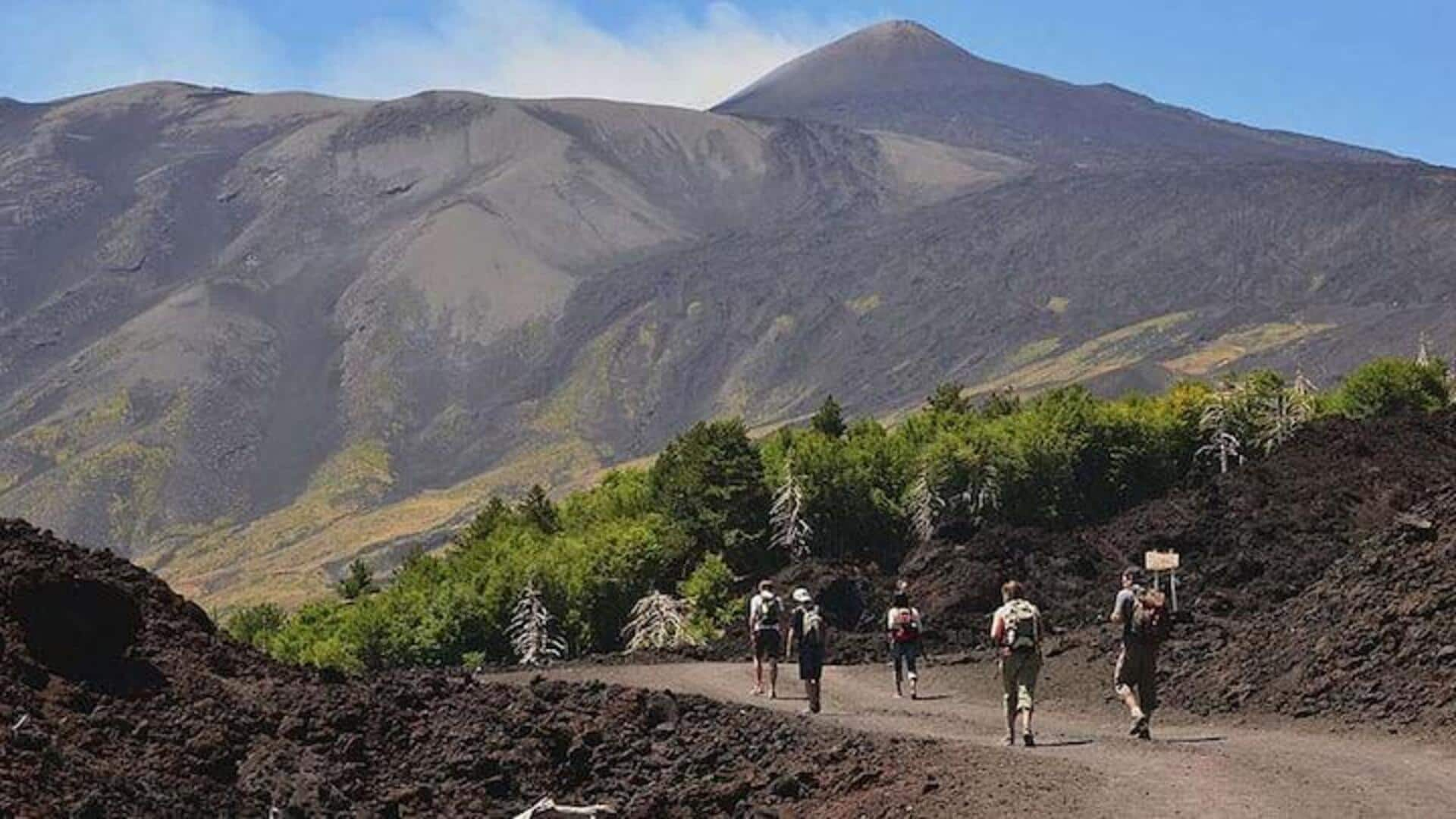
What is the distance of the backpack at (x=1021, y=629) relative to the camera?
65.6ft

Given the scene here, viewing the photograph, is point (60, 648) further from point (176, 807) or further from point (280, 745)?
point (176, 807)

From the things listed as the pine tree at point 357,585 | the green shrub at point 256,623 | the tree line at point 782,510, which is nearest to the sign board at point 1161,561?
the tree line at point 782,510

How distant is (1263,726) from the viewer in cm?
2130

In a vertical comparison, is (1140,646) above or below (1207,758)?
above

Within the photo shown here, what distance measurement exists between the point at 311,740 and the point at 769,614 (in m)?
8.03

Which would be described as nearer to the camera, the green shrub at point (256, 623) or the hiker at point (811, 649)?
the hiker at point (811, 649)

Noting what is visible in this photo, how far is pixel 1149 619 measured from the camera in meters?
20.0

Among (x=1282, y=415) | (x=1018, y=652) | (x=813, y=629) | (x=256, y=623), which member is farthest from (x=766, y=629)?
(x=256, y=623)

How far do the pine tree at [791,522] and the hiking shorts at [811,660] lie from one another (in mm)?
25232

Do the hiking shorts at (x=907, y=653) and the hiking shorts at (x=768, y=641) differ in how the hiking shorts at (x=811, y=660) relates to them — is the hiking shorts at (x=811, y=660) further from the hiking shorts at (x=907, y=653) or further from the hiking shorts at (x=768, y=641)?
the hiking shorts at (x=768, y=641)

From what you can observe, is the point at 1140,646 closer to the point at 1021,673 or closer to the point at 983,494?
the point at 1021,673

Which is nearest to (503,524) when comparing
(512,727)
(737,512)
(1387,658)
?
(737,512)

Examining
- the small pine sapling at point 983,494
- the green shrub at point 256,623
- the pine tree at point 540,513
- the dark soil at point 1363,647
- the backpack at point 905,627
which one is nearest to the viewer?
the dark soil at point 1363,647

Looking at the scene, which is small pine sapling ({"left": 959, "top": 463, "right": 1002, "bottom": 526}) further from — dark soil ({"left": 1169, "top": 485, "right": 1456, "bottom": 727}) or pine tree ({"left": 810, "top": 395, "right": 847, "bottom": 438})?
dark soil ({"left": 1169, "top": 485, "right": 1456, "bottom": 727})
